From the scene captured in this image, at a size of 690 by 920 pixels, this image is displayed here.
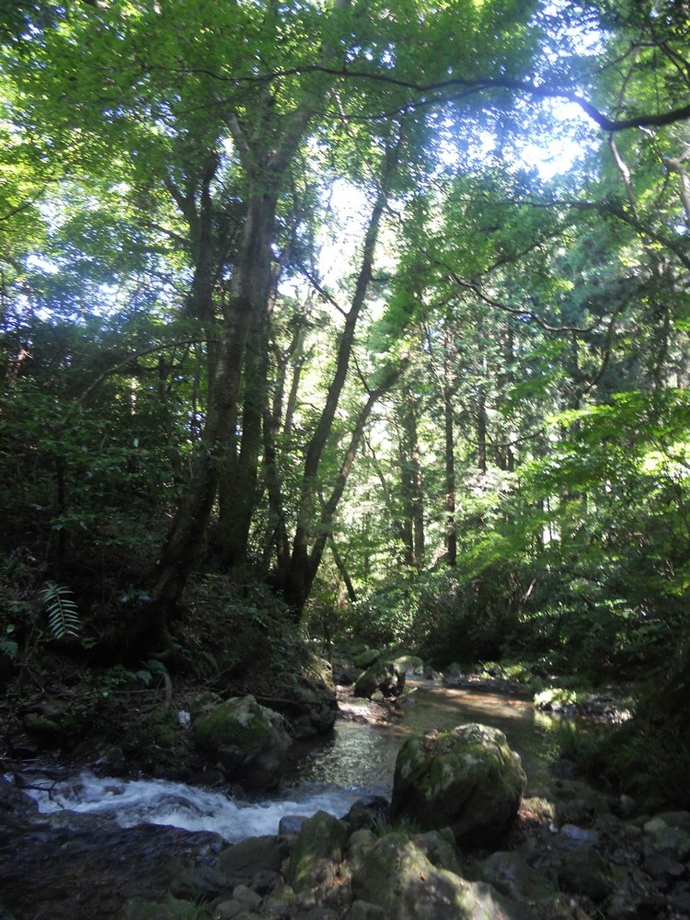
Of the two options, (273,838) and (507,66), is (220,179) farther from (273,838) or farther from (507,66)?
(273,838)

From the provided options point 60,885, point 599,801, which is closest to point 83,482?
point 60,885

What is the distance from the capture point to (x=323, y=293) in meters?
15.4

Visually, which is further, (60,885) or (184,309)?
(184,309)

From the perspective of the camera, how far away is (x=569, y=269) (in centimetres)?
1530

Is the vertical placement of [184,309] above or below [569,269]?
below

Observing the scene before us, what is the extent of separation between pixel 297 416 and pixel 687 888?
1852 cm

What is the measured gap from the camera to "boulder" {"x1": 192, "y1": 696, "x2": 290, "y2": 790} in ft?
Answer: 21.6

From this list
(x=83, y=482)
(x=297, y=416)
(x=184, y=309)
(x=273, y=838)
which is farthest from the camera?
(x=297, y=416)

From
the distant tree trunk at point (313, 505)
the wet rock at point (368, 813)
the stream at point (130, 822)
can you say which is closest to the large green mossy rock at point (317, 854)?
the wet rock at point (368, 813)

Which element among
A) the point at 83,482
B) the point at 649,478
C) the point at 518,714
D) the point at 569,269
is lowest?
the point at 518,714

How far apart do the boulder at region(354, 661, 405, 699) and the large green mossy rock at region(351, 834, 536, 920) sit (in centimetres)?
776

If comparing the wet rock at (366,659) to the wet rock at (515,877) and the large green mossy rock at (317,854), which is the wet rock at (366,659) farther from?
the large green mossy rock at (317,854)

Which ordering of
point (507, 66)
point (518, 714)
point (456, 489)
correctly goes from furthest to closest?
1. point (456, 489)
2. point (518, 714)
3. point (507, 66)

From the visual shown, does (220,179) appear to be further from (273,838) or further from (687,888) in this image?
(687,888)
